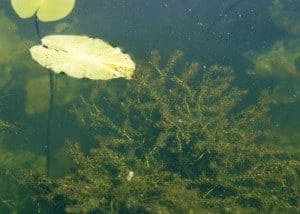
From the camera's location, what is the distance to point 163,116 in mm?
3607

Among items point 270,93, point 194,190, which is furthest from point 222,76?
point 194,190

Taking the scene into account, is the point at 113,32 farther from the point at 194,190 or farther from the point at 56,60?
the point at 194,190

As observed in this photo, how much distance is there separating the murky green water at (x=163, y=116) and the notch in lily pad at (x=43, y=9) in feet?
2.28

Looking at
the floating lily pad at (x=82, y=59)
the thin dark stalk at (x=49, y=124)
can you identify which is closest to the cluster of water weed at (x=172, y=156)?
the thin dark stalk at (x=49, y=124)

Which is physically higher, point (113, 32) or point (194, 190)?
point (113, 32)

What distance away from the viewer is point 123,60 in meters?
3.49

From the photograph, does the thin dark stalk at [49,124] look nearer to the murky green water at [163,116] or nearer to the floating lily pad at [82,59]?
the murky green water at [163,116]

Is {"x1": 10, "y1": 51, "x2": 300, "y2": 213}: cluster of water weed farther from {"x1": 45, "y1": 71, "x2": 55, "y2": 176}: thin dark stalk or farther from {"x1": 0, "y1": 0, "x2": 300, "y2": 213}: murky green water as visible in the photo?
{"x1": 45, "y1": 71, "x2": 55, "y2": 176}: thin dark stalk

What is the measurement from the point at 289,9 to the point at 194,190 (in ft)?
8.61

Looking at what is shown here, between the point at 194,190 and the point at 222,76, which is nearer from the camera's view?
the point at 194,190

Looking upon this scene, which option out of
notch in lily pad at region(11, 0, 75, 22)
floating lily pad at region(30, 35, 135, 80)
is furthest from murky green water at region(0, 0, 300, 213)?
notch in lily pad at region(11, 0, 75, 22)

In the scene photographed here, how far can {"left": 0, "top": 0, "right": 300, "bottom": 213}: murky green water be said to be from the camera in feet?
10.5

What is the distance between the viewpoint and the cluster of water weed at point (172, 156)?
313 centimetres

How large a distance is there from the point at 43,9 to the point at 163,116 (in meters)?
1.35
